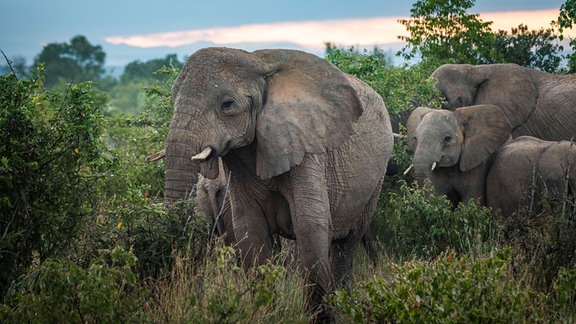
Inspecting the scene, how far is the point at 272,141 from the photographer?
695 cm

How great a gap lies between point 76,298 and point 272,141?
6.85ft

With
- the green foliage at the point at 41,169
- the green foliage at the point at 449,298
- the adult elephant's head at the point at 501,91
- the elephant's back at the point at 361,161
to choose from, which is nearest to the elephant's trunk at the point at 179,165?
the green foliage at the point at 41,169

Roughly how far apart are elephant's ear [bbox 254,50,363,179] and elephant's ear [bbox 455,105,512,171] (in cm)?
393

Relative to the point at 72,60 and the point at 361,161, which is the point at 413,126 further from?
the point at 72,60

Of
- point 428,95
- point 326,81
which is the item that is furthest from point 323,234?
point 428,95

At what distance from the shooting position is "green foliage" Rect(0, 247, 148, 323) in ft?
17.2

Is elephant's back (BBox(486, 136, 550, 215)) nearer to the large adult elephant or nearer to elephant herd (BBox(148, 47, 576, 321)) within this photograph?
elephant herd (BBox(148, 47, 576, 321))

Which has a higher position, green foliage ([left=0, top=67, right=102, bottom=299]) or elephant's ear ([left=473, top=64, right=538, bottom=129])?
green foliage ([left=0, top=67, right=102, bottom=299])

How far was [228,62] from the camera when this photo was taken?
6824 mm

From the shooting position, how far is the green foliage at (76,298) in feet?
17.2

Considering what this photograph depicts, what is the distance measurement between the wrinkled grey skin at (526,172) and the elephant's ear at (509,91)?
10.0 feet

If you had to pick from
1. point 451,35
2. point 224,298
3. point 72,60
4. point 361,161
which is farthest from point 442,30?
point 72,60

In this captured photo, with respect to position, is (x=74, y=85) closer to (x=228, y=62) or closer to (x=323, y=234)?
(x=228, y=62)

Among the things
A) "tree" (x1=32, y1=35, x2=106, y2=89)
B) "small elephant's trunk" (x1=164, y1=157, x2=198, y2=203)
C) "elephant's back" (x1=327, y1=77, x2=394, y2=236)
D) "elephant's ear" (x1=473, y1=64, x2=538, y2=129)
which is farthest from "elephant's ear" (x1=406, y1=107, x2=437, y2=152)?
"tree" (x1=32, y1=35, x2=106, y2=89)
